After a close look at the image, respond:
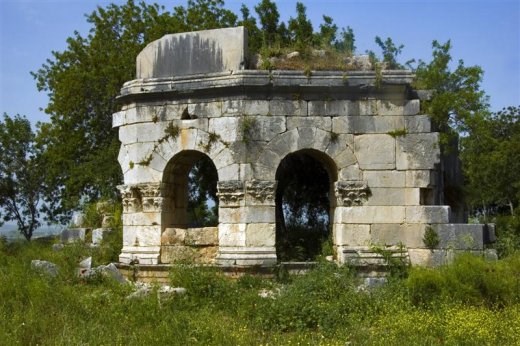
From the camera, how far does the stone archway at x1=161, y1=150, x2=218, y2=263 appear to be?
11.3 m

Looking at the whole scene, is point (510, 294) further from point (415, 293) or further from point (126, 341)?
point (126, 341)

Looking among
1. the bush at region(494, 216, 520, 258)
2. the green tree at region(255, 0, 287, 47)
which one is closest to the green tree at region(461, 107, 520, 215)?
the green tree at region(255, 0, 287, 47)

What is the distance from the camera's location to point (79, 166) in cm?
2094

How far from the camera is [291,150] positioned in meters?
11.0

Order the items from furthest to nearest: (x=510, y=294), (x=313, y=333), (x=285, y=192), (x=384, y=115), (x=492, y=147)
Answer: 1. (x=492, y=147)
2. (x=285, y=192)
3. (x=384, y=115)
4. (x=510, y=294)
5. (x=313, y=333)

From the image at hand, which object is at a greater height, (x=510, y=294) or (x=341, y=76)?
(x=341, y=76)

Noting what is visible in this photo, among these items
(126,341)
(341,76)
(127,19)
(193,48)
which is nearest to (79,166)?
(127,19)

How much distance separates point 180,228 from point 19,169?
15976 millimetres

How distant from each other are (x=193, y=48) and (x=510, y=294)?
6.73 m

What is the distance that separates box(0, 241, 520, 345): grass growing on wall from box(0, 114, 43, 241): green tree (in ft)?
52.5

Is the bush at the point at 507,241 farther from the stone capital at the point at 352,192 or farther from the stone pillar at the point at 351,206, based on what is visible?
the stone capital at the point at 352,192

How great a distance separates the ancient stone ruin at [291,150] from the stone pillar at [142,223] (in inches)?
1.6

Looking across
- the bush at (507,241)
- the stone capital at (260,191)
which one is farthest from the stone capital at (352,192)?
the bush at (507,241)

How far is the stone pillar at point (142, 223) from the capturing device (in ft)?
37.7
